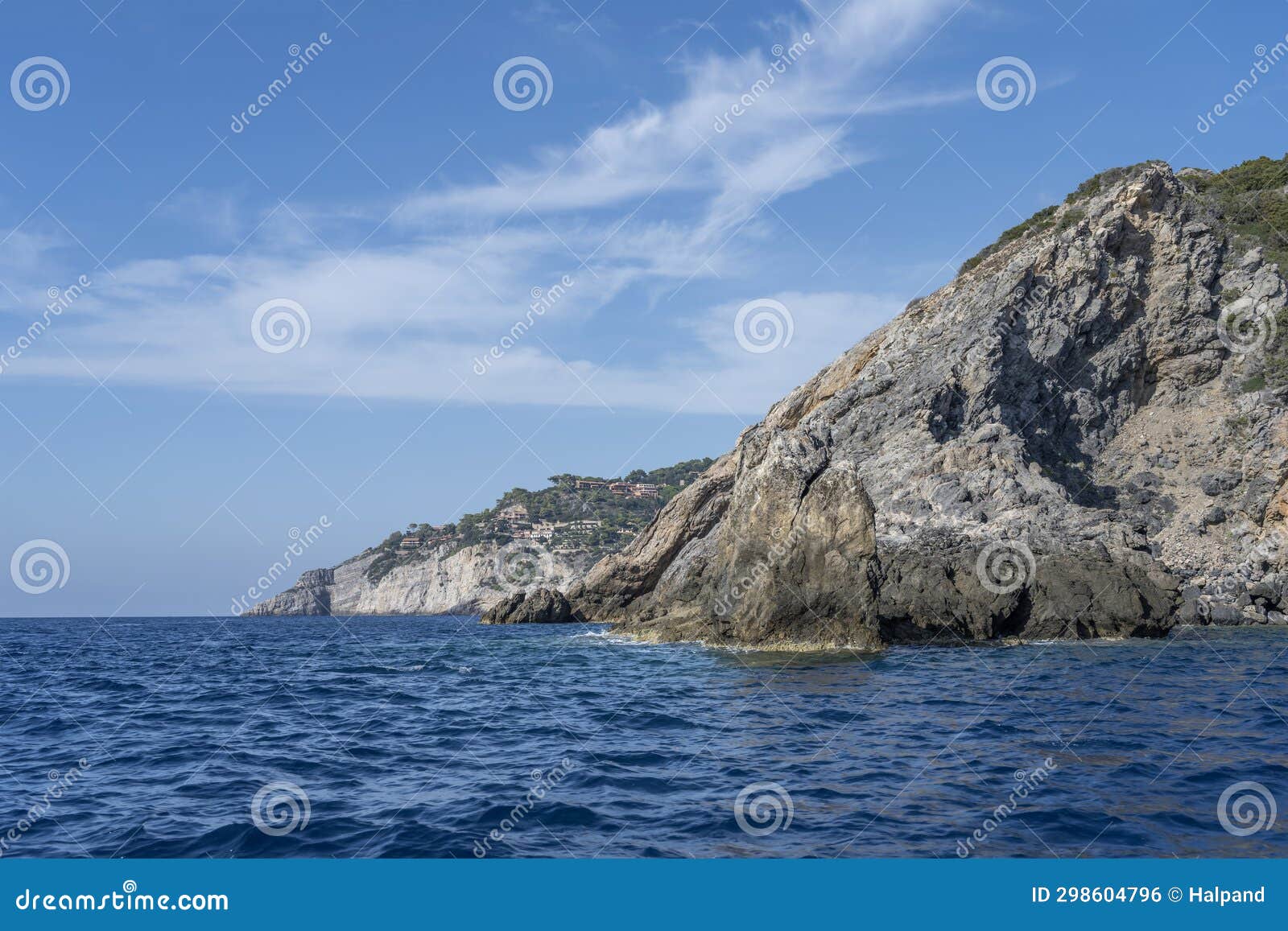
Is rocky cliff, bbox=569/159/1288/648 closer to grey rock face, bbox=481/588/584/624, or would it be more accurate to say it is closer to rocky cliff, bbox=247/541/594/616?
grey rock face, bbox=481/588/584/624

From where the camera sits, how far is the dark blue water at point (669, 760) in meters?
9.08

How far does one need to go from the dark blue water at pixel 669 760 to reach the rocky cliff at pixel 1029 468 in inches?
315

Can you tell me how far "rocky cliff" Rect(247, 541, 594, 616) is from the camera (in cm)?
12875

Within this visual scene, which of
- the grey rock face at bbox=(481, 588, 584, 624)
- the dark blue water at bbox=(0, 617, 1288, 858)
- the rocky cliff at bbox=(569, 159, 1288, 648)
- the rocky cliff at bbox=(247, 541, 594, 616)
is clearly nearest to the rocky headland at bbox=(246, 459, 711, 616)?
the rocky cliff at bbox=(247, 541, 594, 616)

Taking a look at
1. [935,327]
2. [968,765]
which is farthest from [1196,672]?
[935,327]

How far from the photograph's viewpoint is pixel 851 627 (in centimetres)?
3017

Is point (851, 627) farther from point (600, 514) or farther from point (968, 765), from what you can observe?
point (600, 514)

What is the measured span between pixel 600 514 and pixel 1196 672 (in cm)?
13448

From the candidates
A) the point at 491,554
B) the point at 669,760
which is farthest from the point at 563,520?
the point at 669,760

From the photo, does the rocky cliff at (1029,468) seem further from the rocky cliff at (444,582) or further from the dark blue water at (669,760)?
the rocky cliff at (444,582)

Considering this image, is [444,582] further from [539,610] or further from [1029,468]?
[1029,468]

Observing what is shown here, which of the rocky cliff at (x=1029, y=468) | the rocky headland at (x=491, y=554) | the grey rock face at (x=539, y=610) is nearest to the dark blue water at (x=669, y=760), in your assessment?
the rocky cliff at (x=1029, y=468)

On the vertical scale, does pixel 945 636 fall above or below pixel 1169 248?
below

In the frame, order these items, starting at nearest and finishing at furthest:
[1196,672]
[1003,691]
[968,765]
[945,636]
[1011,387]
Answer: [968,765], [1003,691], [1196,672], [945,636], [1011,387]
